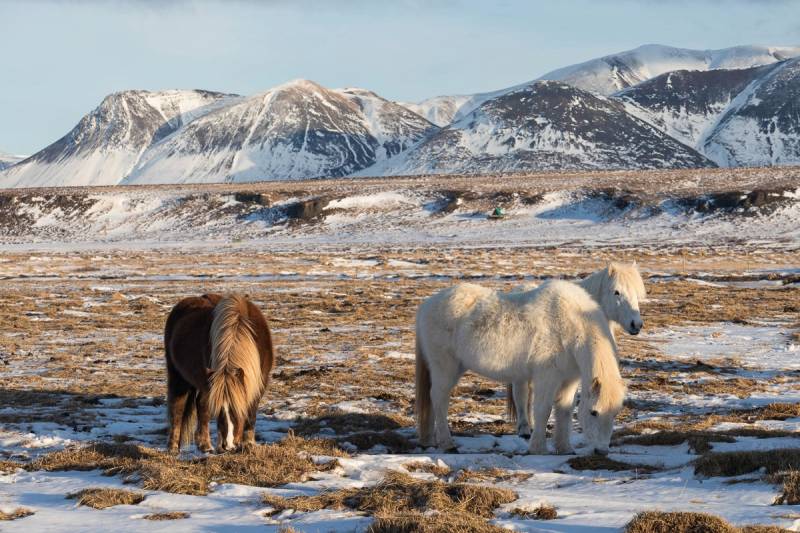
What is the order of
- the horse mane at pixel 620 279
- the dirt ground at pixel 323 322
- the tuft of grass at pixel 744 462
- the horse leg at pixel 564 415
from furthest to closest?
the dirt ground at pixel 323 322 < the horse mane at pixel 620 279 < the horse leg at pixel 564 415 < the tuft of grass at pixel 744 462

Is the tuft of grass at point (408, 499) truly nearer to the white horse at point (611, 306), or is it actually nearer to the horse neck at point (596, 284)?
the white horse at point (611, 306)

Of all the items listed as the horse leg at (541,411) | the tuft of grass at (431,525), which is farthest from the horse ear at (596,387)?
the tuft of grass at (431,525)

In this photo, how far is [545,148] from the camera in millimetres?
182500

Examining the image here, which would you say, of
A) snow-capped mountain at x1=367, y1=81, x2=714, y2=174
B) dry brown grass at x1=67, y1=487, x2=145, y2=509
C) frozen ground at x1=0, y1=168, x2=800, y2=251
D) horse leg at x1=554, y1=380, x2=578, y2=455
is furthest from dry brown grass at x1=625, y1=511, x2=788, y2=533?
snow-capped mountain at x1=367, y1=81, x2=714, y2=174

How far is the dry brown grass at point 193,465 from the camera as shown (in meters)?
7.00

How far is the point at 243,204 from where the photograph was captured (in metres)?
97.7

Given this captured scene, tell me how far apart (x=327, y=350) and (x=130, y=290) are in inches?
604

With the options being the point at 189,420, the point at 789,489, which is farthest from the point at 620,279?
the point at 189,420

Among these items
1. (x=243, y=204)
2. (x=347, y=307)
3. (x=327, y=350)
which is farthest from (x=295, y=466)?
(x=243, y=204)

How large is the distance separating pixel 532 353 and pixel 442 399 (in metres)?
1.24

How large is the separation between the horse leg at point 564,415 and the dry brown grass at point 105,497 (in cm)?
445

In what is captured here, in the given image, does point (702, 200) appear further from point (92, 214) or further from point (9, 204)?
point (9, 204)

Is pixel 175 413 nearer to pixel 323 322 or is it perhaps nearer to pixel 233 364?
pixel 233 364

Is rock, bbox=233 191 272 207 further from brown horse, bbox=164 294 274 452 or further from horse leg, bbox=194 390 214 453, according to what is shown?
horse leg, bbox=194 390 214 453
